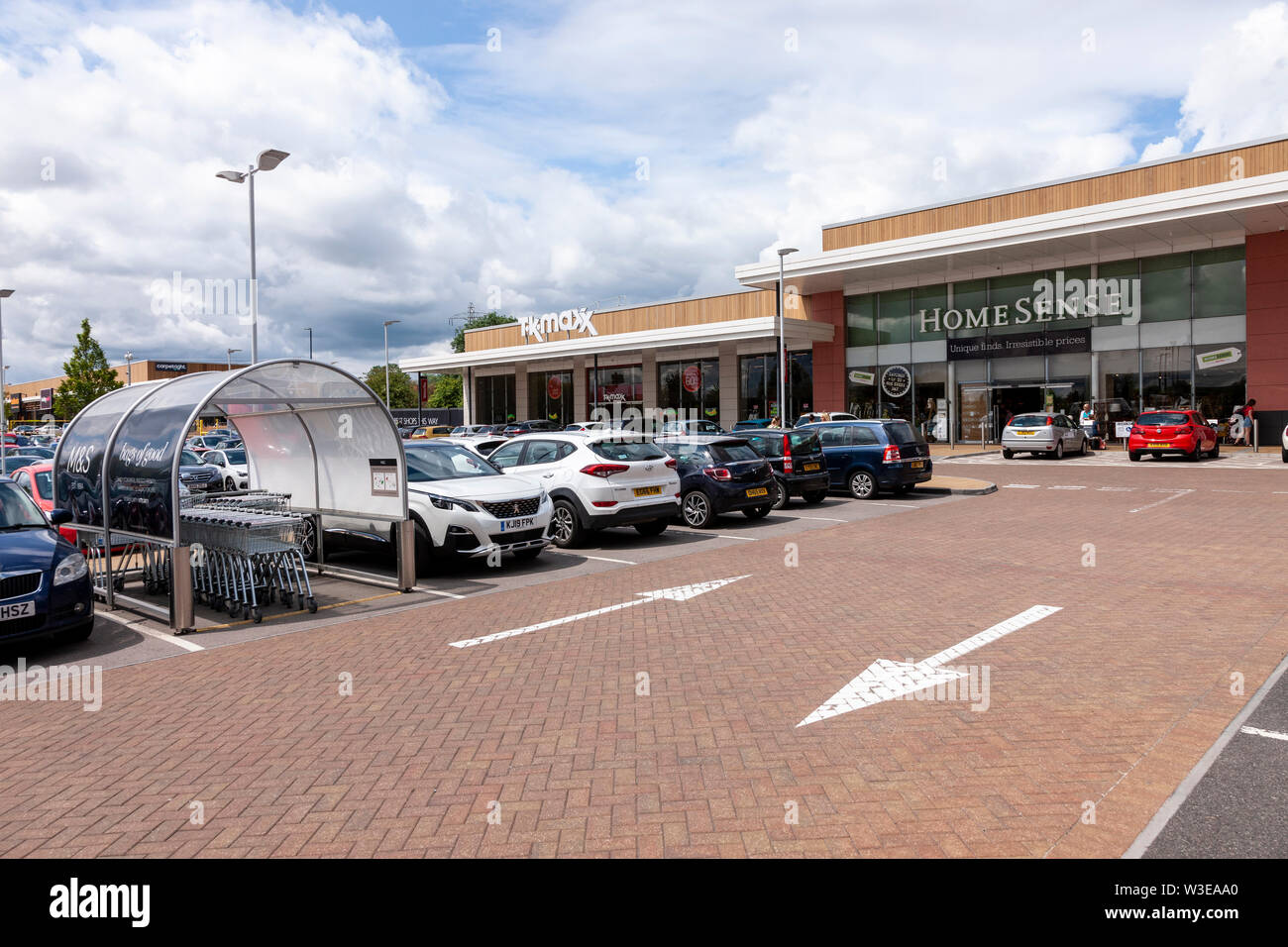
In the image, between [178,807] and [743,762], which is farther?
[743,762]

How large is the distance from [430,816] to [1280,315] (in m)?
32.2

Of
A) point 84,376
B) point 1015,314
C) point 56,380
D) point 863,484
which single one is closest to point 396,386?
point 56,380

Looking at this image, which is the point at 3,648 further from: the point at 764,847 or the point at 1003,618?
the point at 1003,618

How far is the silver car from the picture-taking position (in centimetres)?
2809

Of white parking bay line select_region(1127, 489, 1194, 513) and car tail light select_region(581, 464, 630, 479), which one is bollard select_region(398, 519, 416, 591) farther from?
white parking bay line select_region(1127, 489, 1194, 513)

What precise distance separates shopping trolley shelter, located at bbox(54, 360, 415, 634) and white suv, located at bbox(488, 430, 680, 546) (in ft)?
8.96

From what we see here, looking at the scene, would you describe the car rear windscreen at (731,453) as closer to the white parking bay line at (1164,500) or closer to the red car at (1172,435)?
the white parking bay line at (1164,500)

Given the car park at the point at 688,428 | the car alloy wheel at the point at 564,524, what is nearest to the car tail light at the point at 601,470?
the car alloy wheel at the point at 564,524

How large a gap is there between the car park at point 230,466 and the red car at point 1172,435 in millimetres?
23869

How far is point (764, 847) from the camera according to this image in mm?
3555

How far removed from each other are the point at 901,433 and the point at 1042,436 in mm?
12231

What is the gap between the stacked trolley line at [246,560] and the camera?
339 inches
